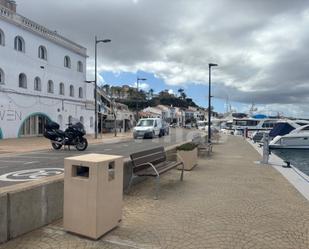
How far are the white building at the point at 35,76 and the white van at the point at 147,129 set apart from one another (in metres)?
8.34

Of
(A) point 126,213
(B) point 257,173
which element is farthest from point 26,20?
(A) point 126,213

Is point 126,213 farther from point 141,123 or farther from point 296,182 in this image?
point 141,123

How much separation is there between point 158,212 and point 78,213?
169cm

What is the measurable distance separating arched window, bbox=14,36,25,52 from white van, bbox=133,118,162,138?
12.7 metres

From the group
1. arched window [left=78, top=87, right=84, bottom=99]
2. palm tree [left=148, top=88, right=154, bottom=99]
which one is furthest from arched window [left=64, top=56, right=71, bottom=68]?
palm tree [left=148, top=88, right=154, bottom=99]

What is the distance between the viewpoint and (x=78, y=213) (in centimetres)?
461

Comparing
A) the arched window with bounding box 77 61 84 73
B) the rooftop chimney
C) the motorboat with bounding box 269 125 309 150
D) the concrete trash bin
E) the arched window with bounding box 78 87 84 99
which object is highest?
the rooftop chimney

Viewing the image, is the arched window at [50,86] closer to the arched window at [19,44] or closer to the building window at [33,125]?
the building window at [33,125]

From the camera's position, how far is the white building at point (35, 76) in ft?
88.1

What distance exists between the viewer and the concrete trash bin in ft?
14.8

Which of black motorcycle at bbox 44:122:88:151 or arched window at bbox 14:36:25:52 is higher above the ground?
arched window at bbox 14:36:25:52

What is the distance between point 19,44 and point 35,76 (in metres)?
3.28

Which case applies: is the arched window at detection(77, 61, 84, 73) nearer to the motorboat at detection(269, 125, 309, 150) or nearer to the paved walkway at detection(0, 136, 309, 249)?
the motorboat at detection(269, 125, 309, 150)

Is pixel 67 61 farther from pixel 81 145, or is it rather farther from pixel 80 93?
pixel 81 145
